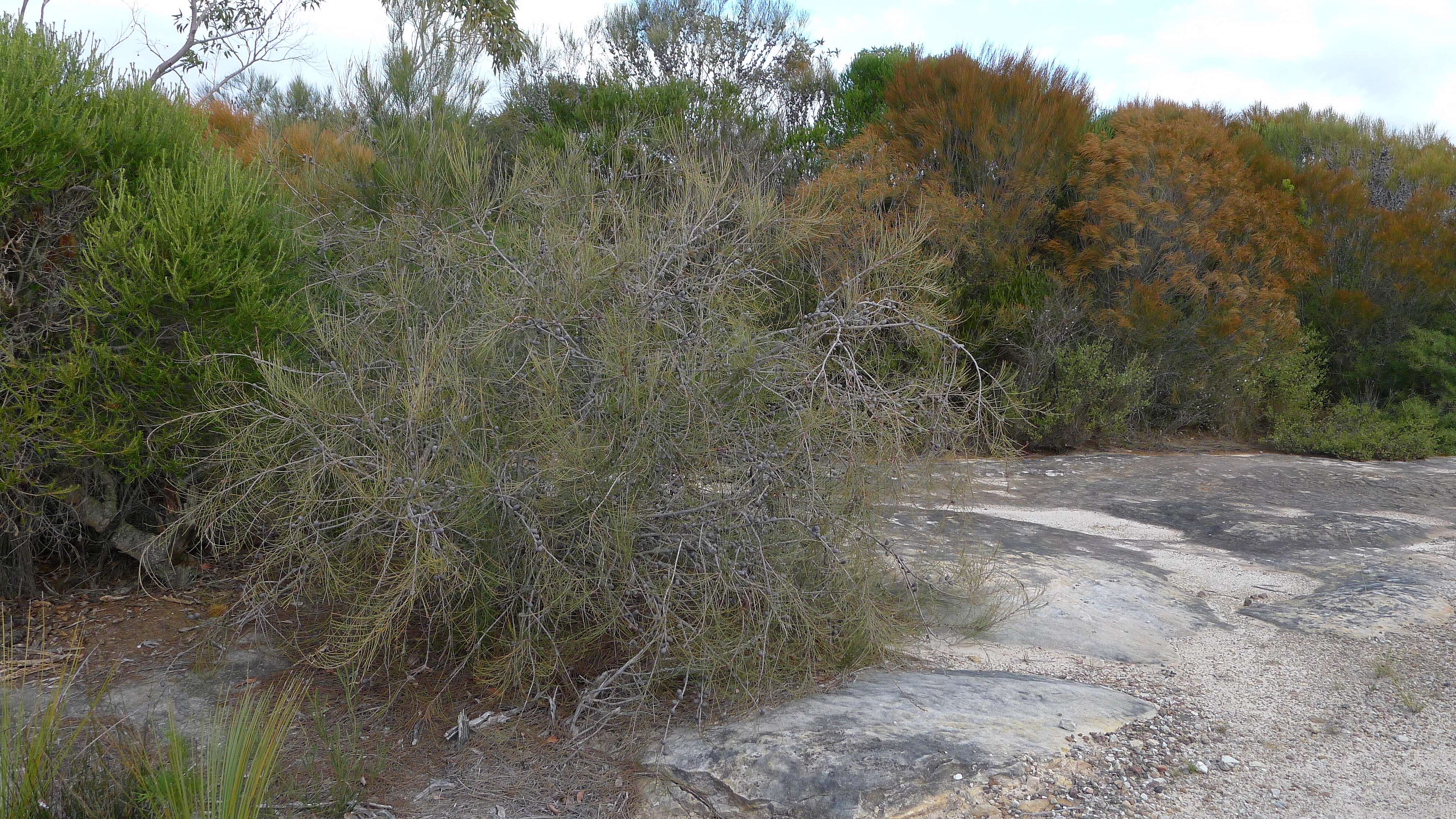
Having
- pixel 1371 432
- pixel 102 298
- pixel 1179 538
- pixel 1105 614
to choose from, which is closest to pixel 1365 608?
pixel 1105 614

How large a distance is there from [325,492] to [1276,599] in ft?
16.5

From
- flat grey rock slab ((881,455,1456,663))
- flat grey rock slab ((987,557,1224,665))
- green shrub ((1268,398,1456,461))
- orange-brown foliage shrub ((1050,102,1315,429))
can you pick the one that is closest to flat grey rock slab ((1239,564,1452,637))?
flat grey rock slab ((881,455,1456,663))

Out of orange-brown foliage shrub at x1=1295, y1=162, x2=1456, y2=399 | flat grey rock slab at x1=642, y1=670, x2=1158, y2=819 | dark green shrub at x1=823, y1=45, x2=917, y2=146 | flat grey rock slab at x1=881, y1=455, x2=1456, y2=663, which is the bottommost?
flat grey rock slab at x1=642, y1=670, x2=1158, y2=819

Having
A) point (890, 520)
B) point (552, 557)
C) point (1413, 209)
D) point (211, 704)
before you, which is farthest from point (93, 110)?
point (1413, 209)

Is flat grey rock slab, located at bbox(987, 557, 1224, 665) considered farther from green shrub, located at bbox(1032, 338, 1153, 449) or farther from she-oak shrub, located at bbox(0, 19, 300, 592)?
green shrub, located at bbox(1032, 338, 1153, 449)

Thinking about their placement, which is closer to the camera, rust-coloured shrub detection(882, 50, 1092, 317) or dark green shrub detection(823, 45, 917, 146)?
rust-coloured shrub detection(882, 50, 1092, 317)

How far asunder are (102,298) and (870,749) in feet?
12.4

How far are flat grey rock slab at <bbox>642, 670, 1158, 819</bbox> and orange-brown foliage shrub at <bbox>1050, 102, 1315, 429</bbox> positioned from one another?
26.3 ft

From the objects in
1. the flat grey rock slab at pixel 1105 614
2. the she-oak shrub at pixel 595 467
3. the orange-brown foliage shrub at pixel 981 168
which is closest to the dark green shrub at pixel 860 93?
the orange-brown foliage shrub at pixel 981 168

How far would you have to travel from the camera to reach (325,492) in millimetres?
3887

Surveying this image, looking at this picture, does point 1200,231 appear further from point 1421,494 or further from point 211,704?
point 211,704

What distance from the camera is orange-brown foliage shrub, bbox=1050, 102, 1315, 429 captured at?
1095 cm

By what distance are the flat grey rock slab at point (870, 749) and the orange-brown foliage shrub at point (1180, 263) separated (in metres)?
8.01

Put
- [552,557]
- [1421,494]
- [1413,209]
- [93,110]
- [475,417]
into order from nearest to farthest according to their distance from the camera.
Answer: [552,557] → [475,417] → [93,110] → [1421,494] → [1413,209]
